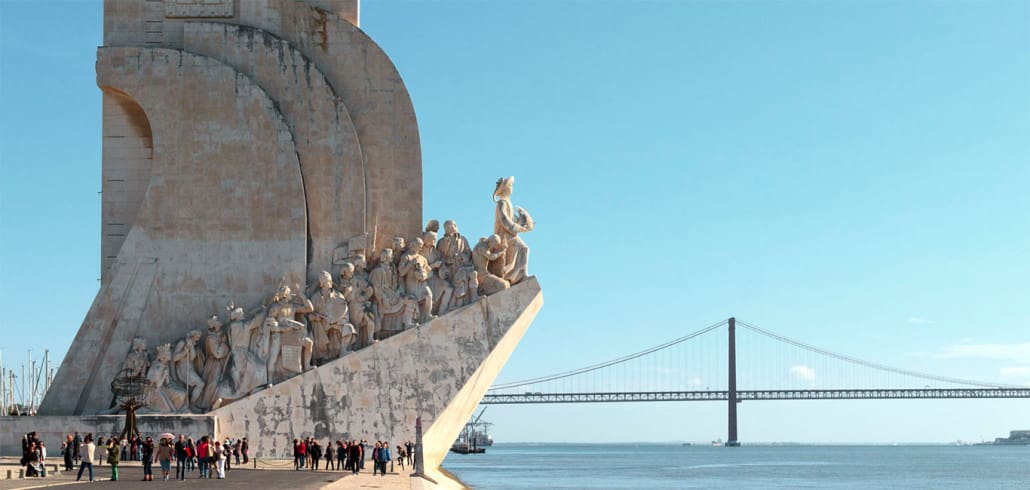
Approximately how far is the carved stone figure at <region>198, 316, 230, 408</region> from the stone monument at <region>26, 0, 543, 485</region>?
0.09 feet

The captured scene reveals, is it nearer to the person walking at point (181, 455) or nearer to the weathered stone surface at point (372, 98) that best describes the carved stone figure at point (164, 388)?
the person walking at point (181, 455)

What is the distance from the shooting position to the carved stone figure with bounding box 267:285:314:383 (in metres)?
20.4

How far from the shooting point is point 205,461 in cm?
1717

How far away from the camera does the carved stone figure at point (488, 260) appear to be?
21.3 metres

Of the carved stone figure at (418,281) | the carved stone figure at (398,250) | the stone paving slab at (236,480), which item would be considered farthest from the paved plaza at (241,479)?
the carved stone figure at (398,250)

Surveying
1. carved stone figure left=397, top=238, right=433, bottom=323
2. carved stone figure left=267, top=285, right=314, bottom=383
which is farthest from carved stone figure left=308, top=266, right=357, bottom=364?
carved stone figure left=397, top=238, right=433, bottom=323

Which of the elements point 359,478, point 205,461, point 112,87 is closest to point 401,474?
point 359,478

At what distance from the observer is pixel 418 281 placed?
21.0 metres

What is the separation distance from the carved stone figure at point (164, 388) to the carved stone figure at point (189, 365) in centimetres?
10

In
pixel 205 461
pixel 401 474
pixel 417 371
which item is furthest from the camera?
pixel 417 371

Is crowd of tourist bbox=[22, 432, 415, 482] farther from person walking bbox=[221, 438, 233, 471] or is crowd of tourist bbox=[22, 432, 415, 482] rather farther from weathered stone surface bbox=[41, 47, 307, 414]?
weathered stone surface bbox=[41, 47, 307, 414]

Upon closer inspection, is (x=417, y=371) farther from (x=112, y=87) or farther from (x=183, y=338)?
(x=112, y=87)

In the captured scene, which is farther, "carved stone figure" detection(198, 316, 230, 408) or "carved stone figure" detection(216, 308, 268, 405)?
"carved stone figure" detection(198, 316, 230, 408)

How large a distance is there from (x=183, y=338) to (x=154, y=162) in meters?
2.62
